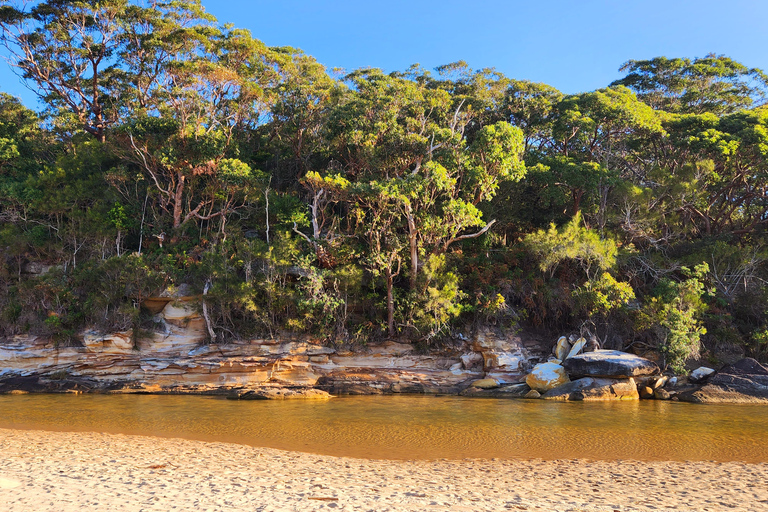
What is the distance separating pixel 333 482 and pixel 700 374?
1570 centimetres

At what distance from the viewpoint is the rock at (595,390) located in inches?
615

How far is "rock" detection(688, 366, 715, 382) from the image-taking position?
55.1 feet

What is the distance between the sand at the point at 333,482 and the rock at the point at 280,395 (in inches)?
295

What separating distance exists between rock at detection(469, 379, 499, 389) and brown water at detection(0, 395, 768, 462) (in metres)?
1.58

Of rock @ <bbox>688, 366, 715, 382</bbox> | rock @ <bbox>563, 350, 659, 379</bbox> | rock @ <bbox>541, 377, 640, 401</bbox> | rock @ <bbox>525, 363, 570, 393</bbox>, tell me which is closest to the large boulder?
rock @ <bbox>688, 366, 715, 382</bbox>

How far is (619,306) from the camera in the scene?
18094mm

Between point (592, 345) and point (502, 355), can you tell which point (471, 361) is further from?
point (592, 345)

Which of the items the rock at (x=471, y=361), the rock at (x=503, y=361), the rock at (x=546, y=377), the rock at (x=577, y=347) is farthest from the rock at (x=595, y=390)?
the rock at (x=471, y=361)

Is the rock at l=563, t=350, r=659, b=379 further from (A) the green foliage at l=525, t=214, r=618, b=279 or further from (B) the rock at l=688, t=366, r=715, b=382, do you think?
(A) the green foliage at l=525, t=214, r=618, b=279

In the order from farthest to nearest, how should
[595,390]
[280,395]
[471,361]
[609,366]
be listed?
[471,361] < [280,395] < [609,366] < [595,390]

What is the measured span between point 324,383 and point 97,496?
12.8 meters

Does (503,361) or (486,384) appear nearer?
(486,384)

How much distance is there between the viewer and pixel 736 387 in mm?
15352

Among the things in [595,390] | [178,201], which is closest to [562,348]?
[595,390]
